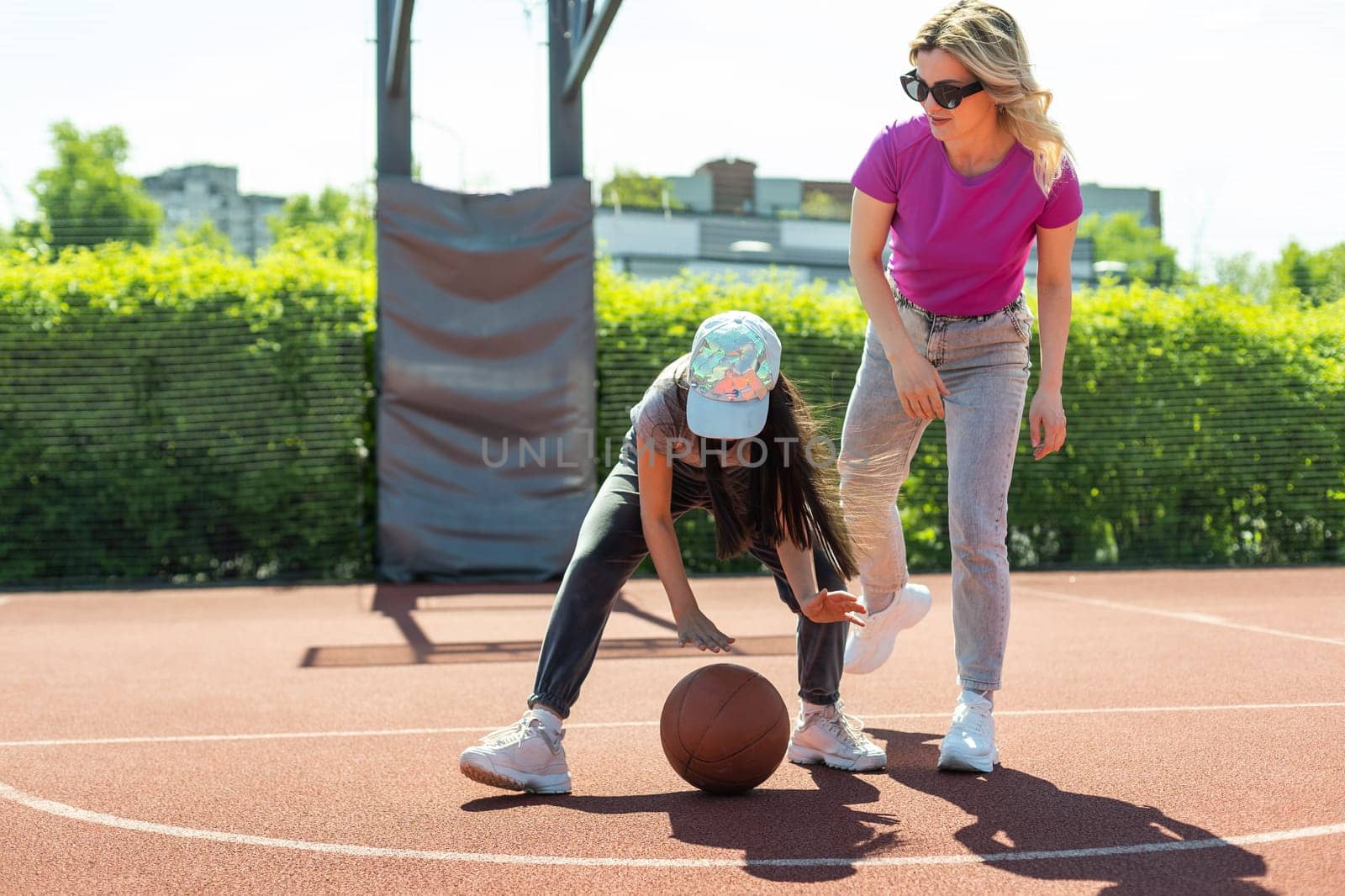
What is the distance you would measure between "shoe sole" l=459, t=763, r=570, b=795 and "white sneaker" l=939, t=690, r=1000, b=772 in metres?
1.06

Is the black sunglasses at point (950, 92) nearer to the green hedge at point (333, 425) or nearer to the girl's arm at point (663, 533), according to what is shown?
the girl's arm at point (663, 533)

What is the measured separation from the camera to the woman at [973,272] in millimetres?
3738

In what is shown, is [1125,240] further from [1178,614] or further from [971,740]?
[971,740]

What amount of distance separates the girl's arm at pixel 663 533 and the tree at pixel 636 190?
3348cm

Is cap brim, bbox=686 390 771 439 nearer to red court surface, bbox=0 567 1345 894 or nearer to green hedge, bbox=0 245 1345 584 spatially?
red court surface, bbox=0 567 1345 894

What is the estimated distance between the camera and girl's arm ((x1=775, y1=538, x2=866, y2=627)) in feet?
11.8

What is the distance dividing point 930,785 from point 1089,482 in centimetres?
801

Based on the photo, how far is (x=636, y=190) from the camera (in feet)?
124

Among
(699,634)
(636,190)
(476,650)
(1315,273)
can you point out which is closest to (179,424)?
(476,650)

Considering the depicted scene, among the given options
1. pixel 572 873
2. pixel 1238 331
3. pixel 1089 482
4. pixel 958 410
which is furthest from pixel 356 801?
pixel 1238 331

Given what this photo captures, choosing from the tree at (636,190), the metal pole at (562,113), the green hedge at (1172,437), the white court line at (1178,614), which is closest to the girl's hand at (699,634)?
the white court line at (1178,614)

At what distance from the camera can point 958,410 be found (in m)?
3.95

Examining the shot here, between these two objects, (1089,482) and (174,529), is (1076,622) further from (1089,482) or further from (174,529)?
(174,529)

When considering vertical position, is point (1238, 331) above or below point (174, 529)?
above
